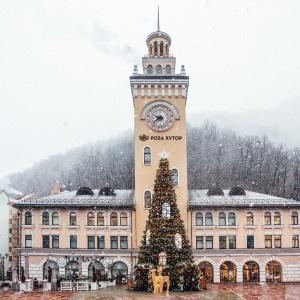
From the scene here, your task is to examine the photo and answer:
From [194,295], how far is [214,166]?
58.8 m

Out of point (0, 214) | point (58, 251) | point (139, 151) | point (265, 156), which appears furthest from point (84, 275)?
point (265, 156)

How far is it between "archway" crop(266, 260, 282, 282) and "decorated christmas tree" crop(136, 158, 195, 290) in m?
13.8

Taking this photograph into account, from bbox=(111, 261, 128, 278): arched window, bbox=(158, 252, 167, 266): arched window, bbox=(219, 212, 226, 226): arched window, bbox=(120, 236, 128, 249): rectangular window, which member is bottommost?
bbox=(111, 261, 128, 278): arched window

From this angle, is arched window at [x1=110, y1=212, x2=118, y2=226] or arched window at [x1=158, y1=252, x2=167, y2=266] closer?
arched window at [x1=158, y1=252, x2=167, y2=266]

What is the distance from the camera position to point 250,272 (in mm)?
54938

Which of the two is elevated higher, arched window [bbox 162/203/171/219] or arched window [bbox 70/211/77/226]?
arched window [bbox 162/203/171/219]

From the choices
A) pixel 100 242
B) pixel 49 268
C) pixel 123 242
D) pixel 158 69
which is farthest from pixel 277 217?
pixel 49 268

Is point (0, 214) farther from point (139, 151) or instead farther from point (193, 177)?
point (193, 177)

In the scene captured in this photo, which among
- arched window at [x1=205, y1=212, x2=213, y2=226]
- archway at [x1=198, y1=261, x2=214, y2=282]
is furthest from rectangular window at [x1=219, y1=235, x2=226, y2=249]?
archway at [x1=198, y1=261, x2=214, y2=282]

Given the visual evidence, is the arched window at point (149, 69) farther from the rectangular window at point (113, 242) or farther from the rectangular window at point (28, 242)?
the rectangular window at point (28, 242)

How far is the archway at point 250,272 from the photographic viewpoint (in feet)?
180

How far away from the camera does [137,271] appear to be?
1716 inches

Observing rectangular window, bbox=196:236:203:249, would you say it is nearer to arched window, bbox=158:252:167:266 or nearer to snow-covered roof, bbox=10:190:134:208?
snow-covered roof, bbox=10:190:134:208

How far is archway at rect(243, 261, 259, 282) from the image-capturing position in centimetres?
5481
